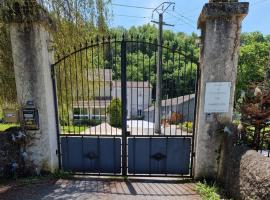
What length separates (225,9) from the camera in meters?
4.16

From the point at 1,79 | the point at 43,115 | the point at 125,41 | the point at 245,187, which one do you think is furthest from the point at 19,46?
the point at 245,187

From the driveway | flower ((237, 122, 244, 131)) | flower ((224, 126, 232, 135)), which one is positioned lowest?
the driveway

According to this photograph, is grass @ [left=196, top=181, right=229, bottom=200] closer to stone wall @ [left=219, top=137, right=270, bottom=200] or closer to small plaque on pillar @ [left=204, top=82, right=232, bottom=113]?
stone wall @ [left=219, top=137, right=270, bottom=200]

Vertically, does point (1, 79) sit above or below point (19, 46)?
below

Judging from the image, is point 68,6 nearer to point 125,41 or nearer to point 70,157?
point 125,41

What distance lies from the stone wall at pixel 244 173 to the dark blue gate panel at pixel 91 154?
218 centimetres

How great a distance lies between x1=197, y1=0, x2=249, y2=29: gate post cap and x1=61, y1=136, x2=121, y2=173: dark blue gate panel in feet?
10.1

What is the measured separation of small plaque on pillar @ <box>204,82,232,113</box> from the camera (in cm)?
438

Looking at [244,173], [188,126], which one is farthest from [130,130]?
[244,173]

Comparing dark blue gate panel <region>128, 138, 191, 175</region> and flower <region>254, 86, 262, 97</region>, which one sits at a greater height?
flower <region>254, 86, 262, 97</region>

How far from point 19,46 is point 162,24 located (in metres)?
10.8

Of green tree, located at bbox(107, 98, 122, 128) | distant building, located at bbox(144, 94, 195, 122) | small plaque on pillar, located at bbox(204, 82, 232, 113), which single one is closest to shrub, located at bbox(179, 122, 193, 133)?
distant building, located at bbox(144, 94, 195, 122)

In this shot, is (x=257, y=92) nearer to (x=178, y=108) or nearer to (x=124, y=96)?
(x=124, y=96)

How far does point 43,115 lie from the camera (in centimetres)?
462
